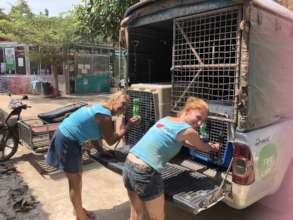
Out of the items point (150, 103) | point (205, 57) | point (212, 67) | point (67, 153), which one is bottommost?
point (67, 153)

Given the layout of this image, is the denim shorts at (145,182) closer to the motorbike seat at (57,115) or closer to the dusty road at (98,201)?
the dusty road at (98,201)

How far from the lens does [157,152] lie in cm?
259

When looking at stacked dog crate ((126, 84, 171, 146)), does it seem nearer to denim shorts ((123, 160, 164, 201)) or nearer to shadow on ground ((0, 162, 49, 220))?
denim shorts ((123, 160, 164, 201))

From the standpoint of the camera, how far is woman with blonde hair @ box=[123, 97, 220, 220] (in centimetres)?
256

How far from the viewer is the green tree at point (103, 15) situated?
6.94m

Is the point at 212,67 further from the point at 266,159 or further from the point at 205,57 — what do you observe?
the point at 266,159

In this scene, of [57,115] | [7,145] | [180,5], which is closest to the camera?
[180,5]

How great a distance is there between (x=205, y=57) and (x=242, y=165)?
54.0 inches

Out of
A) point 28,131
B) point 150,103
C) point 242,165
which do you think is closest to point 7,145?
point 28,131

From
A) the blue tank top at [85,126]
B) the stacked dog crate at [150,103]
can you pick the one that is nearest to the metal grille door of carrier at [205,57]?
the stacked dog crate at [150,103]

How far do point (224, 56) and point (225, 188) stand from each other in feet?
4.45

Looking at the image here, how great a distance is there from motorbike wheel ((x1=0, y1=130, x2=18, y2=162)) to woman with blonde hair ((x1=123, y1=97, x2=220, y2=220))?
3.86 meters

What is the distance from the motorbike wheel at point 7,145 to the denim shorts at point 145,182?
12.9ft

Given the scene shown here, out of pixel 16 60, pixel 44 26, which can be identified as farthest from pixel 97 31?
pixel 16 60
